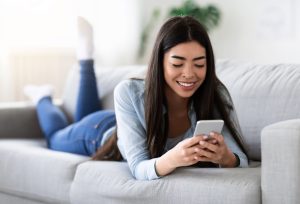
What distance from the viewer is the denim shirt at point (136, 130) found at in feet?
5.47

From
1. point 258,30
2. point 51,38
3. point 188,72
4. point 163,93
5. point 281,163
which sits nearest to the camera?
point 281,163

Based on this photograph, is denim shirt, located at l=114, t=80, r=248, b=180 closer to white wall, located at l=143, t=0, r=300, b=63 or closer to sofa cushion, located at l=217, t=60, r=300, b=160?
sofa cushion, located at l=217, t=60, r=300, b=160

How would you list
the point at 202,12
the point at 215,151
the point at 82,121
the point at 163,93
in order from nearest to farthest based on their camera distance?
the point at 215,151, the point at 163,93, the point at 82,121, the point at 202,12

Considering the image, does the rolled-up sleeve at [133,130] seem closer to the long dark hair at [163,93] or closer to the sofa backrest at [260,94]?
the long dark hair at [163,93]

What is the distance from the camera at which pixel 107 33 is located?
13.7ft

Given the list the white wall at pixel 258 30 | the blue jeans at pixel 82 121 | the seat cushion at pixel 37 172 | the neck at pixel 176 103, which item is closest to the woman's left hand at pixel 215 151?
the neck at pixel 176 103

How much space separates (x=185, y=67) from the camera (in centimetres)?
164

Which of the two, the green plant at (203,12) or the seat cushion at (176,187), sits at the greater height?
the green plant at (203,12)

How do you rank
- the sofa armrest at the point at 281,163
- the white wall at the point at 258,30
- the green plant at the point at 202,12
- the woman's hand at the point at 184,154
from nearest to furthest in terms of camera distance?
the sofa armrest at the point at 281,163 < the woman's hand at the point at 184,154 < the white wall at the point at 258,30 < the green plant at the point at 202,12

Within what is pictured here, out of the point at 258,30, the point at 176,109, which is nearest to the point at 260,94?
the point at 176,109

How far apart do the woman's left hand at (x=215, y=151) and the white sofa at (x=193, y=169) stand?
0.15 ft

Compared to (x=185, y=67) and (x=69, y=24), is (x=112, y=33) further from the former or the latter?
(x=185, y=67)

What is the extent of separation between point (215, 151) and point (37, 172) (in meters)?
→ 0.78

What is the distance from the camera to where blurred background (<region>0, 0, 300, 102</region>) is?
150 inches
